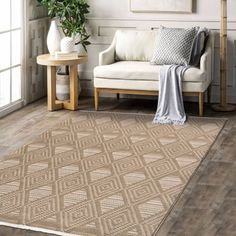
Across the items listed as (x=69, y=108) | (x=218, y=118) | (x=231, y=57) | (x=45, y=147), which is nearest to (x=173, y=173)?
(x=45, y=147)

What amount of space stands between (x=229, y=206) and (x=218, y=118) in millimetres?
2000

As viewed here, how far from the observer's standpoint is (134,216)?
9.61 ft

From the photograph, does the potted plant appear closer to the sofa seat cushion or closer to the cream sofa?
the cream sofa

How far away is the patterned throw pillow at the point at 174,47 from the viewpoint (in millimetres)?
5109

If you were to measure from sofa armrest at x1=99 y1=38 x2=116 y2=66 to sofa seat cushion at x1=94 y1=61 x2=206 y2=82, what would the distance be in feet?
0.49

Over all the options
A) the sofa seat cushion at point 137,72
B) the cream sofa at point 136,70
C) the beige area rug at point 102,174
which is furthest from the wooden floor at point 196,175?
the sofa seat cushion at point 137,72

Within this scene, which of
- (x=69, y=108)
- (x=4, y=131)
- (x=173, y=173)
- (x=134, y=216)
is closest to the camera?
(x=134, y=216)

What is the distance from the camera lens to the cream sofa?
4926 mm

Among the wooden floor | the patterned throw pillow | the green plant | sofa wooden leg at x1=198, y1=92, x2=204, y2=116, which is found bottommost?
the wooden floor

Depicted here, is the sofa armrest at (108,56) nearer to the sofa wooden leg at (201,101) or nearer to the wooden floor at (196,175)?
the wooden floor at (196,175)

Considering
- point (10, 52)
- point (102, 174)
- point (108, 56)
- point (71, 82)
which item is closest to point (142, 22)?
point (108, 56)

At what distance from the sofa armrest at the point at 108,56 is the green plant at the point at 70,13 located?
1.12 feet

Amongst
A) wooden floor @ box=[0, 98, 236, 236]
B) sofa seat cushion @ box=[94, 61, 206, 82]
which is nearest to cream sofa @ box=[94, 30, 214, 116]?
sofa seat cushion @ box=[94, 61, 206, 82]

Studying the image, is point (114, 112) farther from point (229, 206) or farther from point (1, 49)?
point (229, 206)
